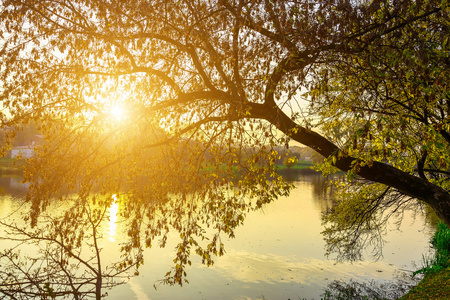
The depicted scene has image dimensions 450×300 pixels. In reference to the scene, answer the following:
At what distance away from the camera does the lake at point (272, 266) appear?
612 inches

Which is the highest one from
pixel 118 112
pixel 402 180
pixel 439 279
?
pixel 118 112

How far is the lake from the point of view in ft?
51.0

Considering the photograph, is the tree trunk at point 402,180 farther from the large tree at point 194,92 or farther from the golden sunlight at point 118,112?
the golden sunlight at point 118,112

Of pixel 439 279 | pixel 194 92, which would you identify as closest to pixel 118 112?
pixel 194 92

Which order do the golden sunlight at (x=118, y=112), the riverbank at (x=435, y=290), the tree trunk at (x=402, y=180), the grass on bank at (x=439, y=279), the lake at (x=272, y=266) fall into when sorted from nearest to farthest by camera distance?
1. the tree trunk at (x=402, y=180)
2. the golden sunlight at (x=118, y=112)
3. the riverbank at (x=435, y=290)
4. the grass on bank at (x=439, y=279)
5. the lake at (x=272, y=266)

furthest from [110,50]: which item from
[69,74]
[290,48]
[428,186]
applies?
[428,186]

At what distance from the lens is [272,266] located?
1889cm

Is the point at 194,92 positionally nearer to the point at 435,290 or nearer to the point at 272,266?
the point at 435,290

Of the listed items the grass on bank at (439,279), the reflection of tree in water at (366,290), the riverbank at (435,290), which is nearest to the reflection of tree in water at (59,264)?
the riverbank at (435,290)

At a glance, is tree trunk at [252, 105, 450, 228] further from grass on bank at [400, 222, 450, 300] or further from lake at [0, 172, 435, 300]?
lake at [0, 172, 435, 300]

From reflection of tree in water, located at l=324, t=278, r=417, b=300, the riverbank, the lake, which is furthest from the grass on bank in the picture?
the lake

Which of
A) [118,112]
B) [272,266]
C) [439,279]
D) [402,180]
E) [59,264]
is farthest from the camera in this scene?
[272,266]

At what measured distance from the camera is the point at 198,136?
9.80 metres

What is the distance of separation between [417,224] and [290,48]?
85.9 ft
